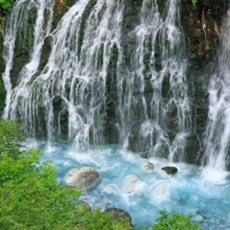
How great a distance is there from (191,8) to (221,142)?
343 inches

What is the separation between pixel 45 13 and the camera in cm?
2914

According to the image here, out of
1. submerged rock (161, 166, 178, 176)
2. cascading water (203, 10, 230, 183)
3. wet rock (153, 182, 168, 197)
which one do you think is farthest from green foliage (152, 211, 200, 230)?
cascading water (203, 10, 230, 183)

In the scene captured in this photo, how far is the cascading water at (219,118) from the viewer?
23.3 metres

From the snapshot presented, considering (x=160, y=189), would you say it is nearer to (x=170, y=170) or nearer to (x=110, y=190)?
(x=170, y=170)

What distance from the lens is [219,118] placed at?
23.8 meters

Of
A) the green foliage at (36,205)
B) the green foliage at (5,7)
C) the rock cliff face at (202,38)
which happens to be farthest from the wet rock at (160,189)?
the green foliage at (5,7)

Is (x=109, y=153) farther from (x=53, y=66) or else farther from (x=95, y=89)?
(x=53, y=66)

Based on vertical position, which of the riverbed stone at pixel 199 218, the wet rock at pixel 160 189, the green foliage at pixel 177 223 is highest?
the green foliage at pixel 177 223

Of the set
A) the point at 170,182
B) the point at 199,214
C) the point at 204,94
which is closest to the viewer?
the point at 199,214

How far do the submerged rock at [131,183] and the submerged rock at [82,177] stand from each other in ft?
5.42

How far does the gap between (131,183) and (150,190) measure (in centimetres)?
113

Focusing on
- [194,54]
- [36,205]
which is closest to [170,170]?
[194,54]

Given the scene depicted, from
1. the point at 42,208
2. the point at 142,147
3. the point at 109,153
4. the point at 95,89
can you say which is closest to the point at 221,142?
the point at 142,147

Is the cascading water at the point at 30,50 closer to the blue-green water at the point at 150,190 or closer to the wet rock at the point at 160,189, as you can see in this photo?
the blue-green water at the point at 150,190
